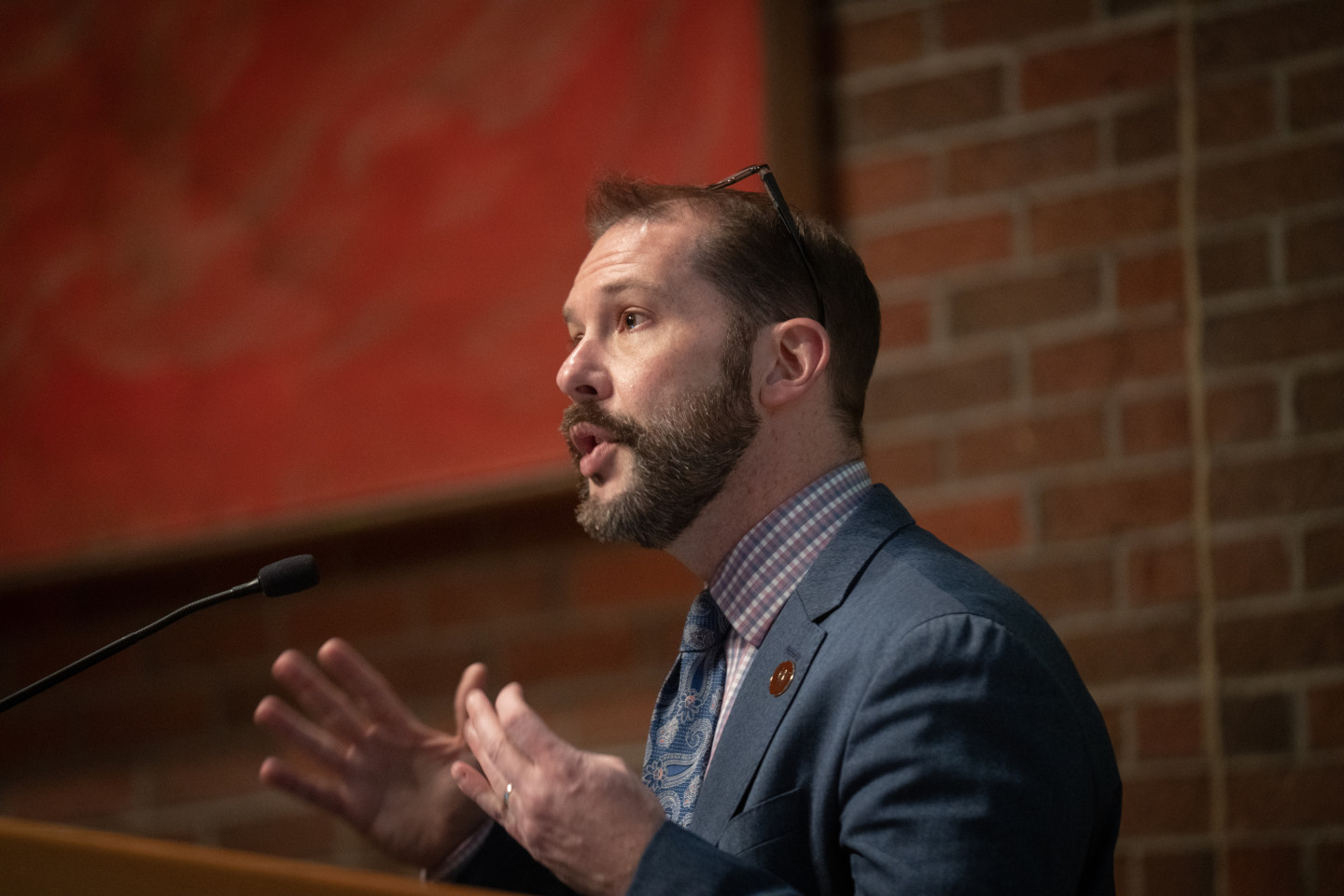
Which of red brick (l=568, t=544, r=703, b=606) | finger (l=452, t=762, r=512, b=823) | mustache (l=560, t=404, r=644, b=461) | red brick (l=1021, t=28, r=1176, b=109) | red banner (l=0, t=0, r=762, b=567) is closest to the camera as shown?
finger (l=452, t=762, r=512, b=823)

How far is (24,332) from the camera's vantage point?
8.60 ft

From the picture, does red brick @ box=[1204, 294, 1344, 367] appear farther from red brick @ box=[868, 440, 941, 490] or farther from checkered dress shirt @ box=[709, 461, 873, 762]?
checkered dress shirt @ box=[709, 461, 873, 762]

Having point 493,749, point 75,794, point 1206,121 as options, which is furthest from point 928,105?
point 75,794

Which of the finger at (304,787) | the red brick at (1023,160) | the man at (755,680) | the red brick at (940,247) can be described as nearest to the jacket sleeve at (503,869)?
the man at (755,680)

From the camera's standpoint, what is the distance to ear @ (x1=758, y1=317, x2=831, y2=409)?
142cm

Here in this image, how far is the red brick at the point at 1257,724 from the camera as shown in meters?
1.66

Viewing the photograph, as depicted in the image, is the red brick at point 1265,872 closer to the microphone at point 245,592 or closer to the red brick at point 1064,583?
the red brick at point 1064,583

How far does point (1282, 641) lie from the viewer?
167 cm

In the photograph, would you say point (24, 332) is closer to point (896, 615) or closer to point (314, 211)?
point (314, 211)

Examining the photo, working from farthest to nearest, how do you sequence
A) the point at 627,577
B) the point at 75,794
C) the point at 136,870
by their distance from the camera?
the point at 75,794, the point at 627,577, the point at 136,870

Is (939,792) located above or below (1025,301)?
below

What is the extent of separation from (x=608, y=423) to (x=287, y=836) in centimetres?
121

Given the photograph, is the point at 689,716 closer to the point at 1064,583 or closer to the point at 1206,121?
the point at 1064,583

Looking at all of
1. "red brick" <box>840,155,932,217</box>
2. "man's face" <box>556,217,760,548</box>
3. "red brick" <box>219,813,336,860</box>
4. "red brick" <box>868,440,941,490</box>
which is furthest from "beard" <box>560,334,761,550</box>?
"red brick" <box>219,813,336,860</box>
